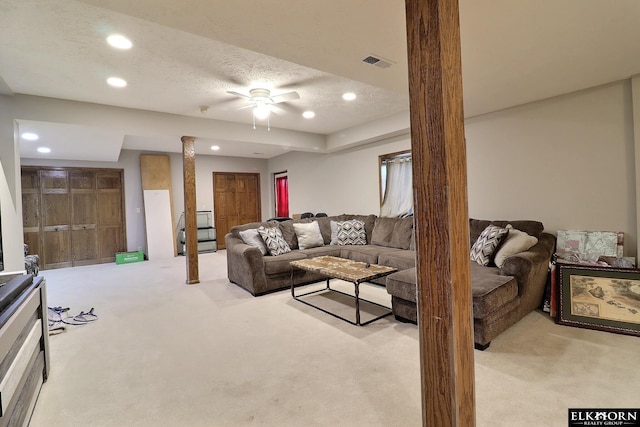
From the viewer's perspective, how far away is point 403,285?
2.69 meters


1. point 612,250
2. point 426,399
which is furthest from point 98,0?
point 612,250

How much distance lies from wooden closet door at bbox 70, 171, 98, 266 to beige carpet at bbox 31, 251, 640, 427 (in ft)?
14.0

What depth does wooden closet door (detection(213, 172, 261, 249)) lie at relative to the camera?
7953mm

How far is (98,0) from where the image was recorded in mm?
1565

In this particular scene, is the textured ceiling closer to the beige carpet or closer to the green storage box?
the beige carpet

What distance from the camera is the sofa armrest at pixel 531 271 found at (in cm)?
256

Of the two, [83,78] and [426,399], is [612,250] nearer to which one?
[426,399]

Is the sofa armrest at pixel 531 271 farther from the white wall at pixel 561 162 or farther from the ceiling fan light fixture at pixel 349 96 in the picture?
the ceiling fan light fixture at pixel 349 96

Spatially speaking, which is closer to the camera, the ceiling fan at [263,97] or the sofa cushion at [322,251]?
the ceiling fan at [263,97]

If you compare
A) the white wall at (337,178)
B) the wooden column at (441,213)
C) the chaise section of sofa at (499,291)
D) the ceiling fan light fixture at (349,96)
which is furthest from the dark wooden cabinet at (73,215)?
the wooden column at (441,213)

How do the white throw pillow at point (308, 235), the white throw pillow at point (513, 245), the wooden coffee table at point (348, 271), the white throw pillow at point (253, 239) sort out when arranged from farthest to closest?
the white throw pillow at point (308, 235) < the white throw pillow at point (253, 239) < the white throw pillow at point (513, 245) < the wooden coffee table at point (348, 271)

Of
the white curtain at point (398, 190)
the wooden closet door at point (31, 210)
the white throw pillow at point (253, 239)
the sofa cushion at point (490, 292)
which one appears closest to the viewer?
the sofa cushion at point (490, 292)

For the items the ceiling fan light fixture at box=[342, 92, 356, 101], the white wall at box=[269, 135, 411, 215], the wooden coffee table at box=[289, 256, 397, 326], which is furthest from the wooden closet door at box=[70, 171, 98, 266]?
the ceiling fan light fixture at box=[342, 92, 356, 101]

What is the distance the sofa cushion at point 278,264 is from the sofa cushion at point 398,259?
3.78ft
